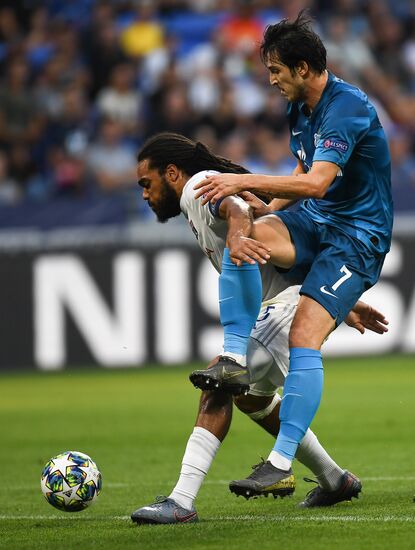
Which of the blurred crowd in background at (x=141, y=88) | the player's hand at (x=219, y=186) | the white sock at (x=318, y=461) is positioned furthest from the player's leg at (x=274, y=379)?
the blurred crowd in background at (x=141, y=88)

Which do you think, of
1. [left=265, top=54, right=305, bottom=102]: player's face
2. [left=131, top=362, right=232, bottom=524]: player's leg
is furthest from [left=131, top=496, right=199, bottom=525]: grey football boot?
[left=265, top=54, right=305, bottom=102]: player's face

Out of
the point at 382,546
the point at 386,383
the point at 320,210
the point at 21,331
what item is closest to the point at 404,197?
the point at 386,383

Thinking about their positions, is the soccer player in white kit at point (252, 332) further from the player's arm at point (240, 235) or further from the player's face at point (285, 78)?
the player's face at point (285, 78)

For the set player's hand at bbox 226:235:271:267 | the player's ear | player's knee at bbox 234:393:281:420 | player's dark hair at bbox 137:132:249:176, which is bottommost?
player's knee at bbox 234:393:281:420

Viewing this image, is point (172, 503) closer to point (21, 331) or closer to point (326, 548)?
point (326, 548)

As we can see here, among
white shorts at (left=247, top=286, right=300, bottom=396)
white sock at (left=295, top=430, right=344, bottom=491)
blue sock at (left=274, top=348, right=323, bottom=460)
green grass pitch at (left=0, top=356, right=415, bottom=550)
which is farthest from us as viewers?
white sock at (left=295, top=430, right=344, bottom=491)

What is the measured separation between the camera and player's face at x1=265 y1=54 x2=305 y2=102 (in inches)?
218

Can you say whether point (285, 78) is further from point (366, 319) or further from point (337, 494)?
point (337, 494)

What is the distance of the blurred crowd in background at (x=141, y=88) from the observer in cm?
1498

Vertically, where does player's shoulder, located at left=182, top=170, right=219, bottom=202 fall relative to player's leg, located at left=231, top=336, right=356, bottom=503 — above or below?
above

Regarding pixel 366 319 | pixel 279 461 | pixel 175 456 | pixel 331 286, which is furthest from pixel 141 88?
pixel 279 461

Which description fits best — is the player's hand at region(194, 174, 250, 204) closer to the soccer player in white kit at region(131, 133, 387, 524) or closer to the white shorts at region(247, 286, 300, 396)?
the soccer player in white kit at region(131, 133, 387, 524)

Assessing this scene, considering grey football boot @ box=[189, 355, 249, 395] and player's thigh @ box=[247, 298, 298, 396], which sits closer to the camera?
grey football boot @ box=[189, 355, 249, 395]

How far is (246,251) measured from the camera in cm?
524
